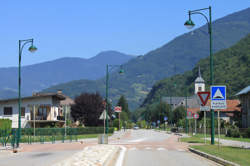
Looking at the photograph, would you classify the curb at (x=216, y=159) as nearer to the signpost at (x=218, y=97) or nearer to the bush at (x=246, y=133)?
the signpost at (x=218, y=97)

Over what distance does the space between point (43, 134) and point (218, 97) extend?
104ft

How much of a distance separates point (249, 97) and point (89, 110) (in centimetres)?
2978

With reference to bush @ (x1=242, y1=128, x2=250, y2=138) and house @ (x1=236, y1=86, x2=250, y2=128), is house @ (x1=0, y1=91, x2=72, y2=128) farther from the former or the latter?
bush @ (x1=242, y1=128, x2=250, y2=138)

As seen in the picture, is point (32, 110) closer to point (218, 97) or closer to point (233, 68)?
point (218, 97)

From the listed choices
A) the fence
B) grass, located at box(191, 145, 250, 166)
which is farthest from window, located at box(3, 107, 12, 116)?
grass, located at box(191, 145, 250, 166)

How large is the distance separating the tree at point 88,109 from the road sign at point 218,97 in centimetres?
6224

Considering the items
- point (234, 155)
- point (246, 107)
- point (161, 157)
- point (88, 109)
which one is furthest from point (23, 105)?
point (234, 155)

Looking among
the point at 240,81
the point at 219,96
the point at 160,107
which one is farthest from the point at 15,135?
the point at 240,81

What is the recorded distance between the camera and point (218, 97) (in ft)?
68.1

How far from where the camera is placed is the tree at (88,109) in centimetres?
8244

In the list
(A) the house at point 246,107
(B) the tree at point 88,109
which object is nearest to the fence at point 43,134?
(B) the tree at point 88,109

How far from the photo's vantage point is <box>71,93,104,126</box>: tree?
82438 millimetres

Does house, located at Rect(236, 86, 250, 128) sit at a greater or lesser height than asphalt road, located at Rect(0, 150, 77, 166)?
greater

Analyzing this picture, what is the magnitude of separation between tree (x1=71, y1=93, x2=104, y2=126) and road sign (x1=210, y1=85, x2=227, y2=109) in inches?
2451
